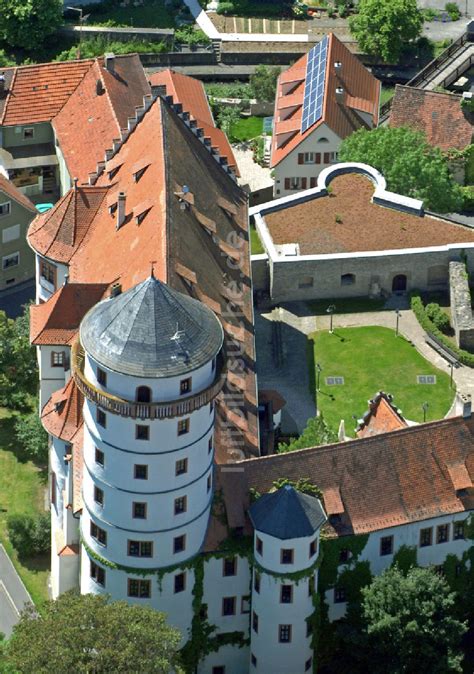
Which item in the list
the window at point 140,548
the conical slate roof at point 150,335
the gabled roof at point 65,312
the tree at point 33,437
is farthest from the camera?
the tree at point 33,437

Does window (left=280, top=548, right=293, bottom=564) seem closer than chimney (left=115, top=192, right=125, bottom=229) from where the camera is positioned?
Yes

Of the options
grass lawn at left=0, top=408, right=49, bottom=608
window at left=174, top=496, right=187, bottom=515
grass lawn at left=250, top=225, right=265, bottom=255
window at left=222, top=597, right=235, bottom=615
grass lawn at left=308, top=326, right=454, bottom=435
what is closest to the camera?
window at left=174, top=496, right=187, bottom=515

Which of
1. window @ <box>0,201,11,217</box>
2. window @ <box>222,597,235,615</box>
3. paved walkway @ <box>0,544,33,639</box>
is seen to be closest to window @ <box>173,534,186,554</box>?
window @ <box>222,597,235,615</box>

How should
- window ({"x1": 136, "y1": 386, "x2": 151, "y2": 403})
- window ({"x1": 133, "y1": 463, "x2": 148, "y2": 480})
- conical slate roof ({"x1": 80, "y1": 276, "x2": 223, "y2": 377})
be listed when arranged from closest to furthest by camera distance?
conical slate roof ({"x1": 80, "y1": 276, "x2": 223, "y2": 377}) → window ({"x1": 136, "y1": 386, "x2": 151, "y2": 403}) → window ({"x1": 133, "y1": 463, "x2": 148, "y2": 480})

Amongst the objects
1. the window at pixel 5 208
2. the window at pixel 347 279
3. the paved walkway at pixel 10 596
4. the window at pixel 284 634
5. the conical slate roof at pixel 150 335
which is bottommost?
the paved walkway at pixel 10 596

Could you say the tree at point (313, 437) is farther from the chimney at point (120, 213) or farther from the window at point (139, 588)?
the chimney at point (120, 213)

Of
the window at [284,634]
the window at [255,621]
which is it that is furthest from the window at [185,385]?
the window at [284,634]

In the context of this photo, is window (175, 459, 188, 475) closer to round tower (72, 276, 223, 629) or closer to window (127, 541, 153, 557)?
round tower (72, 276, 223, 629)

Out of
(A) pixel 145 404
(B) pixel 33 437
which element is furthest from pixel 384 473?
(B) pixel 33 437
